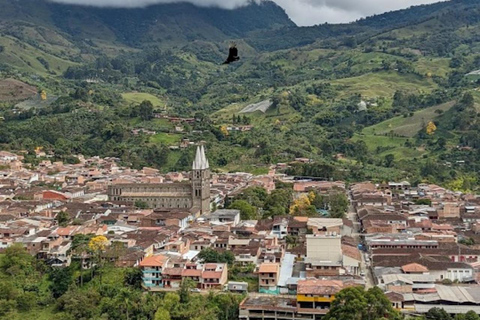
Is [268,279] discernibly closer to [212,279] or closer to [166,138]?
[212,279]

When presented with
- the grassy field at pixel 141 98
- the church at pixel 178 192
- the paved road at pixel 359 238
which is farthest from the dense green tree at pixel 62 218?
the grassy field at pixel 141 98

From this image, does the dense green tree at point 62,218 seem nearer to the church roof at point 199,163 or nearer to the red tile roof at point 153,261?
the church roof at point 199,163

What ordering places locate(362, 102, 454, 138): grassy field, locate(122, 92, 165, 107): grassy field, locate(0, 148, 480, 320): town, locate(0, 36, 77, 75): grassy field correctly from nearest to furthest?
locate(0, 148, 480, 320): town
locate(362, 102, 454, 138): grassy field
locate(122, 92, 165, 107): grassy field
locate(0, 36, 77, 75): grassy field

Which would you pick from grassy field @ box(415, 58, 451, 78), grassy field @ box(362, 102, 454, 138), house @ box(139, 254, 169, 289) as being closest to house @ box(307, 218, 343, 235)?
house @ box(139, 254, 169, 289)

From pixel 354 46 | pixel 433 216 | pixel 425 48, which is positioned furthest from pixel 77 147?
pixel 354 46

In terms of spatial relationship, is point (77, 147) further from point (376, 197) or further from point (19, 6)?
point (19, 6)

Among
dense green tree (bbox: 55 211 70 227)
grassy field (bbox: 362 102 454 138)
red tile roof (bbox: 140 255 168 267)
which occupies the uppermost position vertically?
grassy field (bbox: 362 102 454 138)

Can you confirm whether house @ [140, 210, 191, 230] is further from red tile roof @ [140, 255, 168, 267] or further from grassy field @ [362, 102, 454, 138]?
grassy field @ [362, 102, 454, 138]
